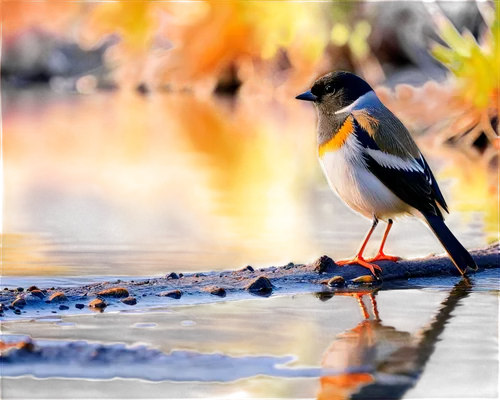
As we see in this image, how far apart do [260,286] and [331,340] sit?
103 centimetres

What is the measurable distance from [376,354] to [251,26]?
18.1m

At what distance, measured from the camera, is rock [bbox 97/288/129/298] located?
5.84 meters

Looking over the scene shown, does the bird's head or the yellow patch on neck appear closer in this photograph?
the yellow patch on neck

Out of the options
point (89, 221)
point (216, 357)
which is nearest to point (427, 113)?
point (89, 221)

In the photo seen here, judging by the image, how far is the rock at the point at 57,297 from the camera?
226 inches

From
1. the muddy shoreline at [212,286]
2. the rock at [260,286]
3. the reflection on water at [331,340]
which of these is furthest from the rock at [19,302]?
the rock at [260,286]

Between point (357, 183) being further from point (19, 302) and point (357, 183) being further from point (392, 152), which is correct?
point (19, 302)

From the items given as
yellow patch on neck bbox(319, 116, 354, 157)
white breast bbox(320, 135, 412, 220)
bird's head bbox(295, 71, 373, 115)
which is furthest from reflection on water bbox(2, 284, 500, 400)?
bird's head bbox(295, 71, 373, 115)

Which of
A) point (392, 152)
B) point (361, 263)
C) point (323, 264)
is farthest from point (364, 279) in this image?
point (392, 152)

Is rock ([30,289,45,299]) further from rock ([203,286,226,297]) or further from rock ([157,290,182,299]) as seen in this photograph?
rock ([203,286,226,297])

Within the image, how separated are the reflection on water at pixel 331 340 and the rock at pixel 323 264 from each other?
26 centimetres

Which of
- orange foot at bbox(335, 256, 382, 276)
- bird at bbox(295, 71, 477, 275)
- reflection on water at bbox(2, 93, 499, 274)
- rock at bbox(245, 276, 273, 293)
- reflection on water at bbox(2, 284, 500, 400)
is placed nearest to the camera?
reflection on water at bbox(2, 284, 500, 400)

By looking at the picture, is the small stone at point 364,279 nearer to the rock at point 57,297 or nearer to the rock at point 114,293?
the rock at point 114,293

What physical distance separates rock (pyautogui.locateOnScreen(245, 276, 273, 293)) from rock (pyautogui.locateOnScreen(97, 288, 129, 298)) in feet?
2.23
